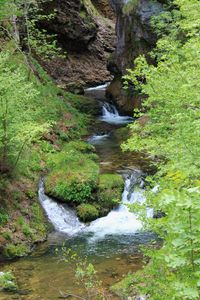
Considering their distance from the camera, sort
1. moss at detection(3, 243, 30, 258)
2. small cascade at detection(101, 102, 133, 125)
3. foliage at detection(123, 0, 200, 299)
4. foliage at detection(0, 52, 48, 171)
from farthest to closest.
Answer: small cascade at detection(101, 102, 133, 125), foliage at detection(0, 52, 48, 171), moss at detection(3, 243, 30, 258), foliage at detection(123, 0, 200, 299)

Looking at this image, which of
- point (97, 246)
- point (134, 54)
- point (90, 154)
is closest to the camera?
point (97, 246)

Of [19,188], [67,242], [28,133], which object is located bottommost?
[67,242]

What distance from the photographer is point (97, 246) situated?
12.6m

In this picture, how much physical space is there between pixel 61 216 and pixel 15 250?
2.72 metres

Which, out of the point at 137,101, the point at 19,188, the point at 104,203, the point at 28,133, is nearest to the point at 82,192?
the point at 104,203

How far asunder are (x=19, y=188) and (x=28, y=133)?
9.10 ft

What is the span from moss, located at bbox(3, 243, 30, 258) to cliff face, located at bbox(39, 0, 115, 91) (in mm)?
19951

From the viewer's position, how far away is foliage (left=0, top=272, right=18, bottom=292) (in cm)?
995

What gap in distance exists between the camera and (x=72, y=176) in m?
15.8

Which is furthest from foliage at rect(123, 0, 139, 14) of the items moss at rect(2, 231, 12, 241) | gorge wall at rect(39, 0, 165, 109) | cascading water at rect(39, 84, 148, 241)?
moss at rect(2, 231, 12, 241)

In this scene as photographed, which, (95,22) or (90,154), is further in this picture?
(95,22)

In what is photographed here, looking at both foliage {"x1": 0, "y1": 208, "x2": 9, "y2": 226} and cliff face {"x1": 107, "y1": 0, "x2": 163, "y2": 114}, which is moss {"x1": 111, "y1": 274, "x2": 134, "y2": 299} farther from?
cliff face {"x1": 107, "y1": 0, "x2": 163, "y2": 114}

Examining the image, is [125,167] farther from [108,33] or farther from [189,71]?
[108,33]

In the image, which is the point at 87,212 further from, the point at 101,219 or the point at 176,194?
the point at 176,194
